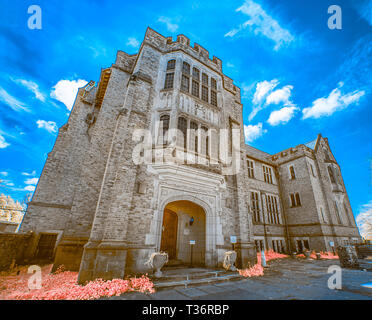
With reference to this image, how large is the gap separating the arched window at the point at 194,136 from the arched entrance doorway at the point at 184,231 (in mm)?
3384

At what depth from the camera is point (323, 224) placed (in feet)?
62.9

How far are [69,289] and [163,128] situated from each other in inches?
309

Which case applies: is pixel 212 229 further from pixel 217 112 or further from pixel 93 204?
pixel 217 112

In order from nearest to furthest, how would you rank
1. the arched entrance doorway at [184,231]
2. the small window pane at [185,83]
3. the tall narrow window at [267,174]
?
1. the arched entrance doorway at [184,231]
2. the small window pane at [185,83]
3. the tall narrow window at [267,174]

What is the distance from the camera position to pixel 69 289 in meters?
5.36

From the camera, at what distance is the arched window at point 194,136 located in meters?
10.2

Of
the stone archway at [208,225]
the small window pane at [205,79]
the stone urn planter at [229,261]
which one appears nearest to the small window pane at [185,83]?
the small window pane at [205,79]

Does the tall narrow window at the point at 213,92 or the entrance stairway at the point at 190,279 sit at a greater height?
the tall narrow window at the point at 213,92

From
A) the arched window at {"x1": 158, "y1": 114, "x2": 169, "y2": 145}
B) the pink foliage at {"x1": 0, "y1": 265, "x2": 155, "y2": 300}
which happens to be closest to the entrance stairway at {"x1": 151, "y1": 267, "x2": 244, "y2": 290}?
the pink foliage at {"x1": 0, "y1": 265, "x2": 155, "y2": 300}

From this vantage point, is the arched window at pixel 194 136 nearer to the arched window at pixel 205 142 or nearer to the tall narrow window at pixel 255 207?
the arched window at pixel 205 142

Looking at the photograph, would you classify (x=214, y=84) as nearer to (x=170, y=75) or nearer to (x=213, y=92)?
(x=213, y=92)

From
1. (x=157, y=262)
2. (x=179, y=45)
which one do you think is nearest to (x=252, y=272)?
(x=157, y=262)

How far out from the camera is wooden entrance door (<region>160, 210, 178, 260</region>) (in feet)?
36.3
